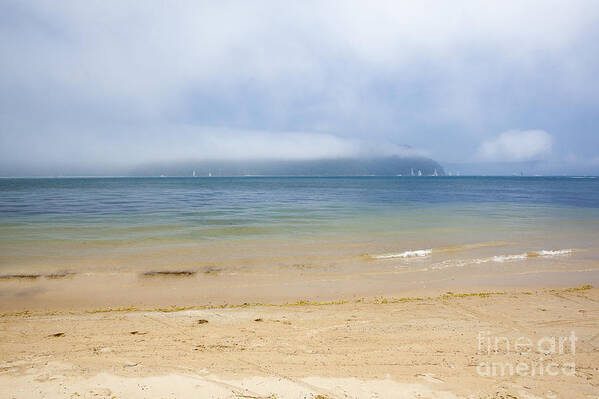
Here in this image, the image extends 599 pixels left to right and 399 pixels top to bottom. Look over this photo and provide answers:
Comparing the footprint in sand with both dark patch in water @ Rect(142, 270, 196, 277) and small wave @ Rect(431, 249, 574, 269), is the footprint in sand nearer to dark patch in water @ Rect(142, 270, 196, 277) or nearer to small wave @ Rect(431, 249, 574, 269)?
small wave @ Rect(431, 249, 574, 269)

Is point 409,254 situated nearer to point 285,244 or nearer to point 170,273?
point 285,244

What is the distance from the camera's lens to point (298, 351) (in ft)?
18.3

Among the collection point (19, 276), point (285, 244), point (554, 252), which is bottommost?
point (19, 276)

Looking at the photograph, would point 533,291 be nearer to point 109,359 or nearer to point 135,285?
point 109,359

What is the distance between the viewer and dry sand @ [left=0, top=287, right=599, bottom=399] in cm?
451

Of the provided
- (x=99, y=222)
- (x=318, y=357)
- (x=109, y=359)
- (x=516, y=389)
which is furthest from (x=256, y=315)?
(x=99, y=222)

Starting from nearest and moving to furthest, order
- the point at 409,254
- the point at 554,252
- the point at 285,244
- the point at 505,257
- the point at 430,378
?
the point at 430,378 → the point at 505,257 → the point at 409,254 → the point at 554,252 → the point at 285,244

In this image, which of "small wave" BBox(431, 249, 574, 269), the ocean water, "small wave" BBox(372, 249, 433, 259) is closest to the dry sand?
"small wave" BBox(431, 249, 574, 269)

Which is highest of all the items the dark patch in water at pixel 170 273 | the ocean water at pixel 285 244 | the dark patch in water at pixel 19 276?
the ocean water at pixel 285 244

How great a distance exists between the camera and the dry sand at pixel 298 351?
14.8 ft

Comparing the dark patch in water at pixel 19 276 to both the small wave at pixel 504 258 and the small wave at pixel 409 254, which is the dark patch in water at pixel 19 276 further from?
the small wave at pixel 504 258

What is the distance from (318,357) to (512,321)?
446 centimetres

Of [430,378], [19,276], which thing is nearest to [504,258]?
[430,378]

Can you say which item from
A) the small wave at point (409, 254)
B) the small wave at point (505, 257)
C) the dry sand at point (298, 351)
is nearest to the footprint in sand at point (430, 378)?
the dry sand at point (298, 351)
